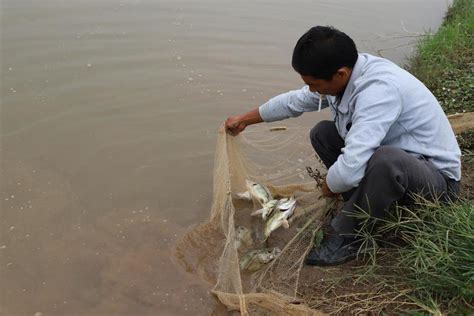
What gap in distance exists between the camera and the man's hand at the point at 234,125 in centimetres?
330

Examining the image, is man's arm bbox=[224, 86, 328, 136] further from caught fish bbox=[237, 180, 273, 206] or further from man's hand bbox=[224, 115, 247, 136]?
caught fish bbox=[237, 180, 273, 206]

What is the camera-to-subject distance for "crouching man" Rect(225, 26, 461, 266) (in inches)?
97.4

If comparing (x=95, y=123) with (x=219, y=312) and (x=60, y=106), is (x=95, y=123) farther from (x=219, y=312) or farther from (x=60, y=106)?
(x=219, y=312)

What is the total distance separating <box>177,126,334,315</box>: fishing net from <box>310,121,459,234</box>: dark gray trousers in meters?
0.41

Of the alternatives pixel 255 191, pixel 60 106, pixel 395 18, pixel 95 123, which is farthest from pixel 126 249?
pixel 395 18

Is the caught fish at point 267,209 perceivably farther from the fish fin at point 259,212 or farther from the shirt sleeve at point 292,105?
the shirt sleeve at point 292,105

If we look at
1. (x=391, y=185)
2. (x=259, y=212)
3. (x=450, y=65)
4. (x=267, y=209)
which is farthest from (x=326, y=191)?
(x=450, y=65)

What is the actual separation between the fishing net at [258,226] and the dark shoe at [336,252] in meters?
0.10

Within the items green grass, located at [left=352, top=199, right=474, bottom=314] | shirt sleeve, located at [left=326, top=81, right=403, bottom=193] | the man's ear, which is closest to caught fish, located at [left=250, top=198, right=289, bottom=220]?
green grass, located at [left=352, top=199, right=474, bottom=314]

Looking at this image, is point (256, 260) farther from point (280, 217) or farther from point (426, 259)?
point (426, 259)

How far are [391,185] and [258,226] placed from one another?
122 centimetres

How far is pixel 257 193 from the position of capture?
3473 millimetres

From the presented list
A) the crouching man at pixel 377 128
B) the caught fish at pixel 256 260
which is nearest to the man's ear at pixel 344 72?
the crouching man at pixel 377 128

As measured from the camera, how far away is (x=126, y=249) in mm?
3424
